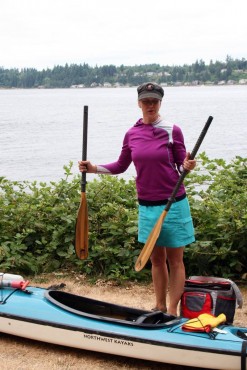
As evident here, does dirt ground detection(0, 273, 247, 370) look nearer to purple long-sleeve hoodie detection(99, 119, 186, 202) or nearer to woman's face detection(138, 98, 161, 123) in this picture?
purple long-sleeve hoodie detection(99, 119, 186, 202)

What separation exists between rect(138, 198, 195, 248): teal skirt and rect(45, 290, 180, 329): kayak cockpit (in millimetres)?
527

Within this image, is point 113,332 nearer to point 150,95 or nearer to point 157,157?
point 157,157

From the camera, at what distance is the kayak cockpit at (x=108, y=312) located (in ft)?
14.4

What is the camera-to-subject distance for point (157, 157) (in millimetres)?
4441

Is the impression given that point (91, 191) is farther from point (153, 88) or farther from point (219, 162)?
point (153, 88)

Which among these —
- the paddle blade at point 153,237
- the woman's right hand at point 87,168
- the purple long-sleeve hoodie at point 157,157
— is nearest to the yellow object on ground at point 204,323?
the paddle blade at point 153,237

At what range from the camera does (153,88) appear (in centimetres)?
446

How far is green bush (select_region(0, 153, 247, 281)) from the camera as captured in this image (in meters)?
6.08

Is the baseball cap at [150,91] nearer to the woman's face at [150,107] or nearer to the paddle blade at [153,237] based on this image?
the woman's face at [150,107]

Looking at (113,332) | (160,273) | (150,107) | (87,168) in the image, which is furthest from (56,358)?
(150,107)

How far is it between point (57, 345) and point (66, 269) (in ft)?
5.90

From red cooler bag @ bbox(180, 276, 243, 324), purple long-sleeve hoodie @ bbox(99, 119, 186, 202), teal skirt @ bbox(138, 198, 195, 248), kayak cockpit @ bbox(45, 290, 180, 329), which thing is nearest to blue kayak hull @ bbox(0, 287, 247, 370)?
kayak cockpit @ bbox(45, 290, 180, 329)

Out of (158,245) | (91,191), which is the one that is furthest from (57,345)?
(91,191)

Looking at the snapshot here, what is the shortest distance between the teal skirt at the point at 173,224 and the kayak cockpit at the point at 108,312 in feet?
1.73
